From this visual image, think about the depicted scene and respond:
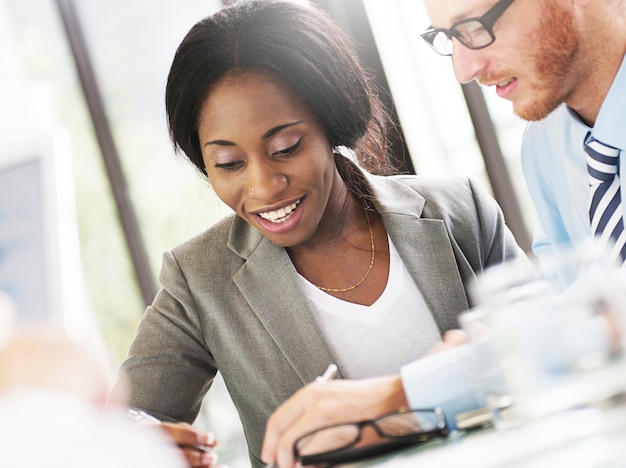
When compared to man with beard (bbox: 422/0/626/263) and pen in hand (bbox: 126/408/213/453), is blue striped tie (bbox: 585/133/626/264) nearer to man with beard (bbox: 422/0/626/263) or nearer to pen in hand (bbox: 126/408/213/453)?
man with beard (bbox: 422/0/626/263)

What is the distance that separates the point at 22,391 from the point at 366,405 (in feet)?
2.05

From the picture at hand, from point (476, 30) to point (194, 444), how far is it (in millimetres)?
980

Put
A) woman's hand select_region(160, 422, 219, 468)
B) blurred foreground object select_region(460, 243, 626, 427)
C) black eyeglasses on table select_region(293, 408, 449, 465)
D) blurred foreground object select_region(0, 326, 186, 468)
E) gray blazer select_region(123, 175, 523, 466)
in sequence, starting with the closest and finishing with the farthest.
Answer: blurred foreground object select_region(0, 326, 186, 468) → blurred foreground object select_region(460, 243, 626, 427) → black eyeglasses on table select_region(293, 408, 449, 465) → woman's hand select_region(160, 422, 219, 468) → gray blazer select_region(123, 175, 523, 466)

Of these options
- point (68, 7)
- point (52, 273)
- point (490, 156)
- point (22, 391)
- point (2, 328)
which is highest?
point (68, 7)

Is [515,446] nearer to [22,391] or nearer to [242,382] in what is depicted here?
[22,391]

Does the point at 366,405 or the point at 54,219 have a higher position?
the point at 54,219

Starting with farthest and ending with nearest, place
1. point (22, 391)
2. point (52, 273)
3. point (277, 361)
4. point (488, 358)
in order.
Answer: point (52, 273) < point (277, 361) < point (488, 358) < point (22, 391)

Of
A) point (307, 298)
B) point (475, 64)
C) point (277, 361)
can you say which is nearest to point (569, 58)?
point (475, 64)

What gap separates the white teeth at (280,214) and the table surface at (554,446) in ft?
3.14

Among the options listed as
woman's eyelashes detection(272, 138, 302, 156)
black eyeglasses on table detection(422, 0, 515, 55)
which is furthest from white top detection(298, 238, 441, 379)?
black eyeglasses on table detection(422, 0, 515, 55)

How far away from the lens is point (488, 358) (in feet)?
3.19

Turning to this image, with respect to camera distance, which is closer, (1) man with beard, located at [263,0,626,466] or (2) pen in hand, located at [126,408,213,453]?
(2) pen in hand, located at [126,408,213,453]

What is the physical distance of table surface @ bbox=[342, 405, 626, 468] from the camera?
0.66m

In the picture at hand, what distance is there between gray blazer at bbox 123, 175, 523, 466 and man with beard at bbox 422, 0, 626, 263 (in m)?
0.26
